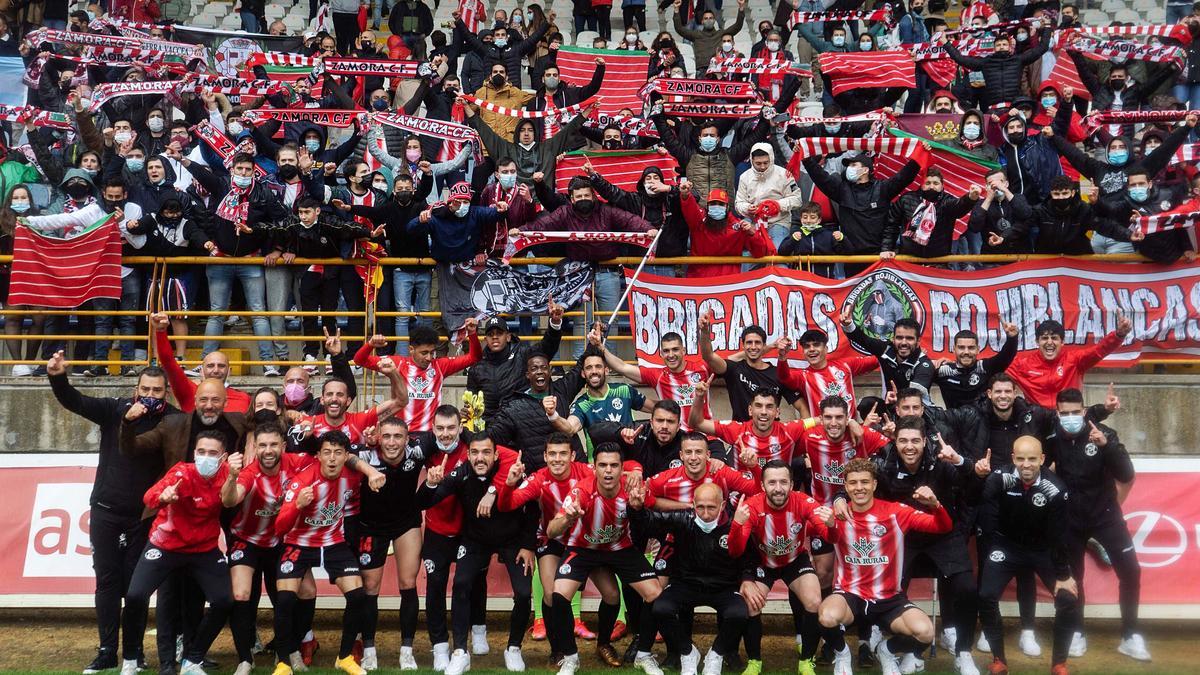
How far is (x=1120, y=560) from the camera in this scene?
10492 mm

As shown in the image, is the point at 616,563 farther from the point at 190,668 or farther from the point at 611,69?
the point at 611,69

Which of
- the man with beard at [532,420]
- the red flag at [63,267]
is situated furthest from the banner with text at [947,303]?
the red flag at [63,267]

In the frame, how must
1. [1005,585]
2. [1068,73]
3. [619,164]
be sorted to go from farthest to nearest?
1. [1068,73]
2. [619,164]
3. [1005,585]

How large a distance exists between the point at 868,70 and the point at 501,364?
9.09 m

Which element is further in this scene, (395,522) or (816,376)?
(816,376)

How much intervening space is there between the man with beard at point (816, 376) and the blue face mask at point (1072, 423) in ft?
6.48

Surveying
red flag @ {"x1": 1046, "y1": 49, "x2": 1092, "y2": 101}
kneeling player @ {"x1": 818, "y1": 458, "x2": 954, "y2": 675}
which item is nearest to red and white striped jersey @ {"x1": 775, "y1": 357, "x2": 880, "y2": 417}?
kneeling player @ {"x1": 818, "y1": 458, "x2": 954, "y2": 675}

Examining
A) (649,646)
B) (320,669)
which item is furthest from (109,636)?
(649,646)

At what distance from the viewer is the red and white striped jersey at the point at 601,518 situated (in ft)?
34.0

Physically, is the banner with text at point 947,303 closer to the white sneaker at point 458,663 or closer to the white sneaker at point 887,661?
the white sneaker at point 887,661

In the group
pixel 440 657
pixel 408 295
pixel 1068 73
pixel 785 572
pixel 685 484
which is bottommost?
pixel 440 657

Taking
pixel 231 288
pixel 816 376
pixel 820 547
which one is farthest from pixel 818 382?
pixel 231 288

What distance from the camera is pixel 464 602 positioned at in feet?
33.5

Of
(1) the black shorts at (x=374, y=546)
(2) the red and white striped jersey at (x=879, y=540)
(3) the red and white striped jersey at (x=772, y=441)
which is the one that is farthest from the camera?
(3) the red and white striped jersey at (x=772, y=441)
